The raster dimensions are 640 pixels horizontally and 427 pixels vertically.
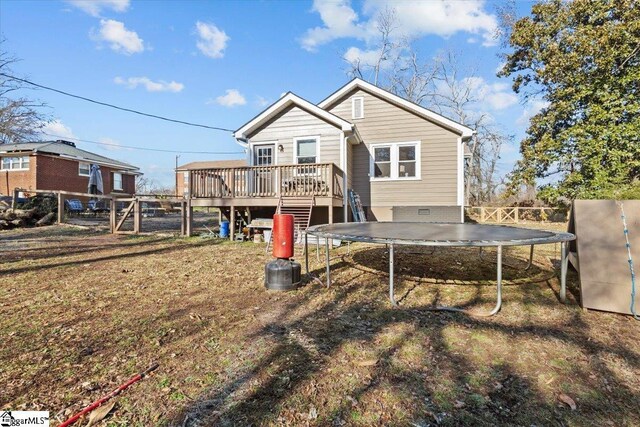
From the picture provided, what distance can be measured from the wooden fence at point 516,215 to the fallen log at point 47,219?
2245cm

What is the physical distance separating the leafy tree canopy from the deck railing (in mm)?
10347

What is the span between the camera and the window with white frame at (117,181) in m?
26.5

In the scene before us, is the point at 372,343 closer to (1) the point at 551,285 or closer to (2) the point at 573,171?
(1) the point at 551,285

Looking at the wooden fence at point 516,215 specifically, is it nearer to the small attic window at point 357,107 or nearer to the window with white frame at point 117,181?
the small attic window at point 357,107

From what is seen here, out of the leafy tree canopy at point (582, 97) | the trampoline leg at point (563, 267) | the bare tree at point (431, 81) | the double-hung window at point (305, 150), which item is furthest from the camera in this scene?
the bare tree at point (431, 81)

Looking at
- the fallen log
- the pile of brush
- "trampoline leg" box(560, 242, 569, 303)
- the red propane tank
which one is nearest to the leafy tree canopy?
"trampoline leg" box(560, 242, 569, 303)

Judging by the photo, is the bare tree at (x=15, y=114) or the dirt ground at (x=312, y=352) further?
the bare tree at (x=15, y=114)

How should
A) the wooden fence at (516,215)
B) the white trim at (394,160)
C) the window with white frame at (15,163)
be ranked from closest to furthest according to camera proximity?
the white trim at (394,160) < the wooden fence at (516,215) < the window with white frame at (15,163)

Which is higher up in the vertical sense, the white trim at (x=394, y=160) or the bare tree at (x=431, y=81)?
the bare tree at (x=431, y=81)

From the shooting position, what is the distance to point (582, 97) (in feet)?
42.7

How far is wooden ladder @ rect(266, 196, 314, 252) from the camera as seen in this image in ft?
29.6

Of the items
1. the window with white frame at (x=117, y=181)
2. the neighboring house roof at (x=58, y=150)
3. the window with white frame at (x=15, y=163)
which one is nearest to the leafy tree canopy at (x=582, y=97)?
the neighboring house roof at (x=58, y=150)

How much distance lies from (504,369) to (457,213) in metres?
9.51

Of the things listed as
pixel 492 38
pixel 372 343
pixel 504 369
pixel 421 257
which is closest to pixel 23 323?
pixel 372 343
